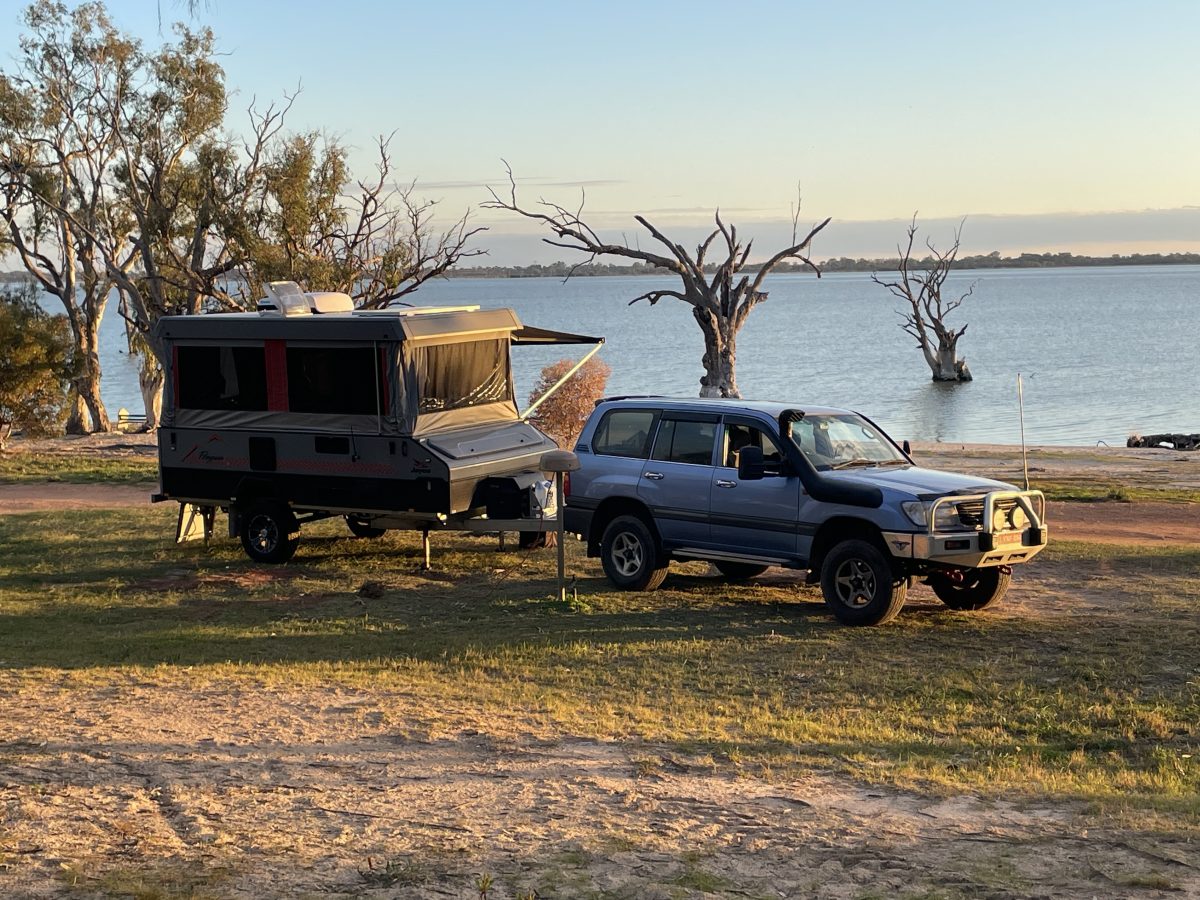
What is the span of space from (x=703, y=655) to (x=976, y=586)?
300 cm

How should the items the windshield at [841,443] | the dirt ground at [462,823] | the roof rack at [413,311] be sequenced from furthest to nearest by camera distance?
the roof rack at [413,311]
the windshield at [841,443]
the dirt ground at [462,823]

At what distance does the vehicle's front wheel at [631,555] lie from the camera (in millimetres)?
13047

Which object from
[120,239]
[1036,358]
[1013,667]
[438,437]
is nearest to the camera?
[1013,667]

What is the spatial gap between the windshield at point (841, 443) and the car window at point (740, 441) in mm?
262

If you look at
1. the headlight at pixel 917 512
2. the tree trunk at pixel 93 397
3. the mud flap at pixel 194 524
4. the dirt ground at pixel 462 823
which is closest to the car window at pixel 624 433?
the headlight at pixel 917 512

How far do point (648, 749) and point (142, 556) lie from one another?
965 centimetres

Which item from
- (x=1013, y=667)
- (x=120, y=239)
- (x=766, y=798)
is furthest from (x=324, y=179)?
(x=766, y=798)

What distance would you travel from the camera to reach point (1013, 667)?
1009cm

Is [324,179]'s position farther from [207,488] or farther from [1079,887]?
[1079,887]

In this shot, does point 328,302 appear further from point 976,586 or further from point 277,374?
point 976,586

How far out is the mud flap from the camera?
1628cm

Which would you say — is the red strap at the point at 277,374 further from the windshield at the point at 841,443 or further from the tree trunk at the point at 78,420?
the tree trunk at the point at 78,420

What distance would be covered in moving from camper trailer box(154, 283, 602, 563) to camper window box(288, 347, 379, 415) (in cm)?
1

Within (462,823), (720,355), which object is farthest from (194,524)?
(720,355)
